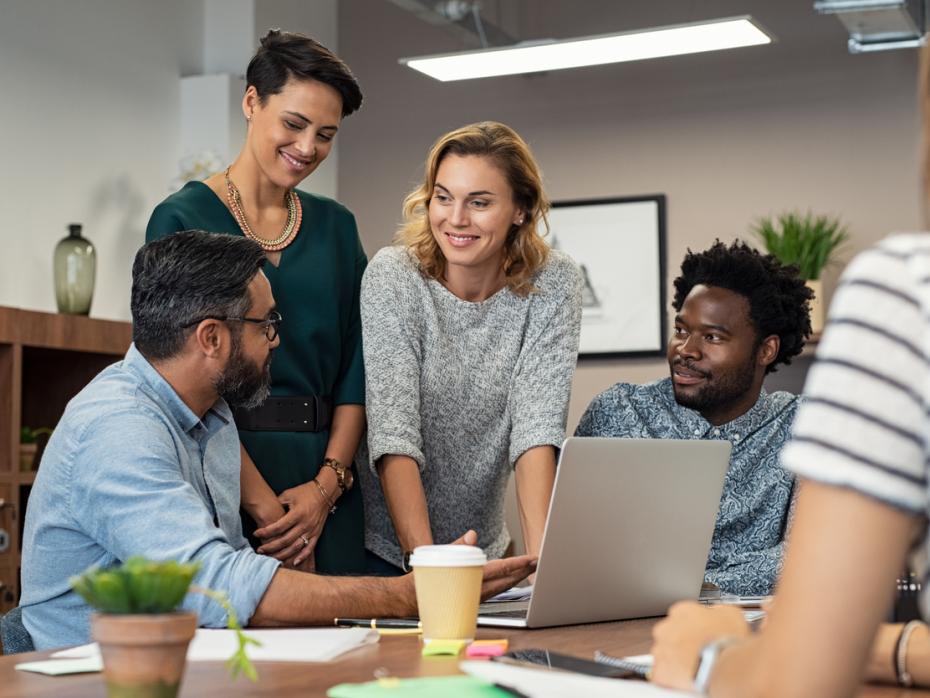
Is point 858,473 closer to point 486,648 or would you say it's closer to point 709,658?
point 709,658

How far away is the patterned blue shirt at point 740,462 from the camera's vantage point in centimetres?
220

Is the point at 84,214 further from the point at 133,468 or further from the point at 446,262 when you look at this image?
the point at 133,468

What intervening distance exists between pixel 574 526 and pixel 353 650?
332 mm

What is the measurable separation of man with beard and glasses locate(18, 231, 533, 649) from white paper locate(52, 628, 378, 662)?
0.10 metres

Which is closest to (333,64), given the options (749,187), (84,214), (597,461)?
(597,461)

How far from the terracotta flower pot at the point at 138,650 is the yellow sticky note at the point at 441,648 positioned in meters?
0.48

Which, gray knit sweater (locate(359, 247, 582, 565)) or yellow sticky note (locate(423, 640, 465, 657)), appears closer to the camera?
yellow sticky note (locate(423, 640, 465, 657))

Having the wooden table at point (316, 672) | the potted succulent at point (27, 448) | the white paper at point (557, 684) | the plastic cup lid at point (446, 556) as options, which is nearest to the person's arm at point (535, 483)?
the wooden table at point (316, 672)

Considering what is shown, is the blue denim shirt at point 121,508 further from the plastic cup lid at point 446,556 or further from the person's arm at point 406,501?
the person's arm at point 406,501

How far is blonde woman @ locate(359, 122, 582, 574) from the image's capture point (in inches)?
92.1

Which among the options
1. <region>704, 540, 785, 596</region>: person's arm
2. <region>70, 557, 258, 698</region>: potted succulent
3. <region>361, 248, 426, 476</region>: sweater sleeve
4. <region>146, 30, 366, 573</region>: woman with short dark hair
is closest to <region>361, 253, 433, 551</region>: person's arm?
<region>361, 248, 426, 476</region>: sweater sleeve

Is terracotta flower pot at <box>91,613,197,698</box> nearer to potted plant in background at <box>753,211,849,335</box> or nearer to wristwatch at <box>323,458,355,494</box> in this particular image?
wristwatch at <box>323,458,355,494</box>

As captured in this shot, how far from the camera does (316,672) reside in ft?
4.27

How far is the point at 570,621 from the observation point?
Answer: 1.71 m
